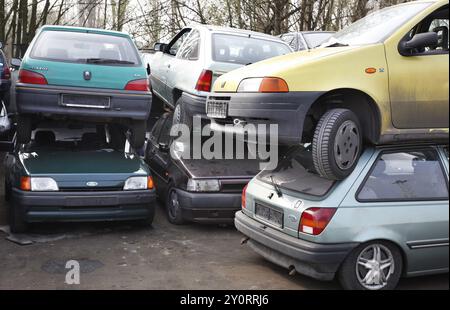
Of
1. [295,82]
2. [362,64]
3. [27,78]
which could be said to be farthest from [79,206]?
[362,64]

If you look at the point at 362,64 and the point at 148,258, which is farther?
the point at 148,258

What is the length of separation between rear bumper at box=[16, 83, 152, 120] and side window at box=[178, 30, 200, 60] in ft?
4.53

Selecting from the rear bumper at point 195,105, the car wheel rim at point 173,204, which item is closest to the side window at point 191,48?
the rear bumper at point 195,105

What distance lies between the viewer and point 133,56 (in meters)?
7.71

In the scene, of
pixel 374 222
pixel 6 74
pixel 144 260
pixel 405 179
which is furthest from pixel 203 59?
pixel 6 74

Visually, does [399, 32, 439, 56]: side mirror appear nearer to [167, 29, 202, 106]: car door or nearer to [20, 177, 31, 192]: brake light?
[167, 29, 202, 106]: car door

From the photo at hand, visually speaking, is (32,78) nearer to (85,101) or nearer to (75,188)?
(85,101)

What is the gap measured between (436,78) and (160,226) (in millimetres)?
3955

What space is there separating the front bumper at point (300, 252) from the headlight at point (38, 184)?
2.51 m

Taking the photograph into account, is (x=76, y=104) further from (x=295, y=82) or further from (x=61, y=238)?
(x=295, y=82)

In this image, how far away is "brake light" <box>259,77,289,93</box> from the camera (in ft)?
15.5

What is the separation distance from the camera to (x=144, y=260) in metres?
5.75

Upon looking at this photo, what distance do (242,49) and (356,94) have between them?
3387mm

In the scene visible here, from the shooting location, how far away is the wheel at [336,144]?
457 centimetres
